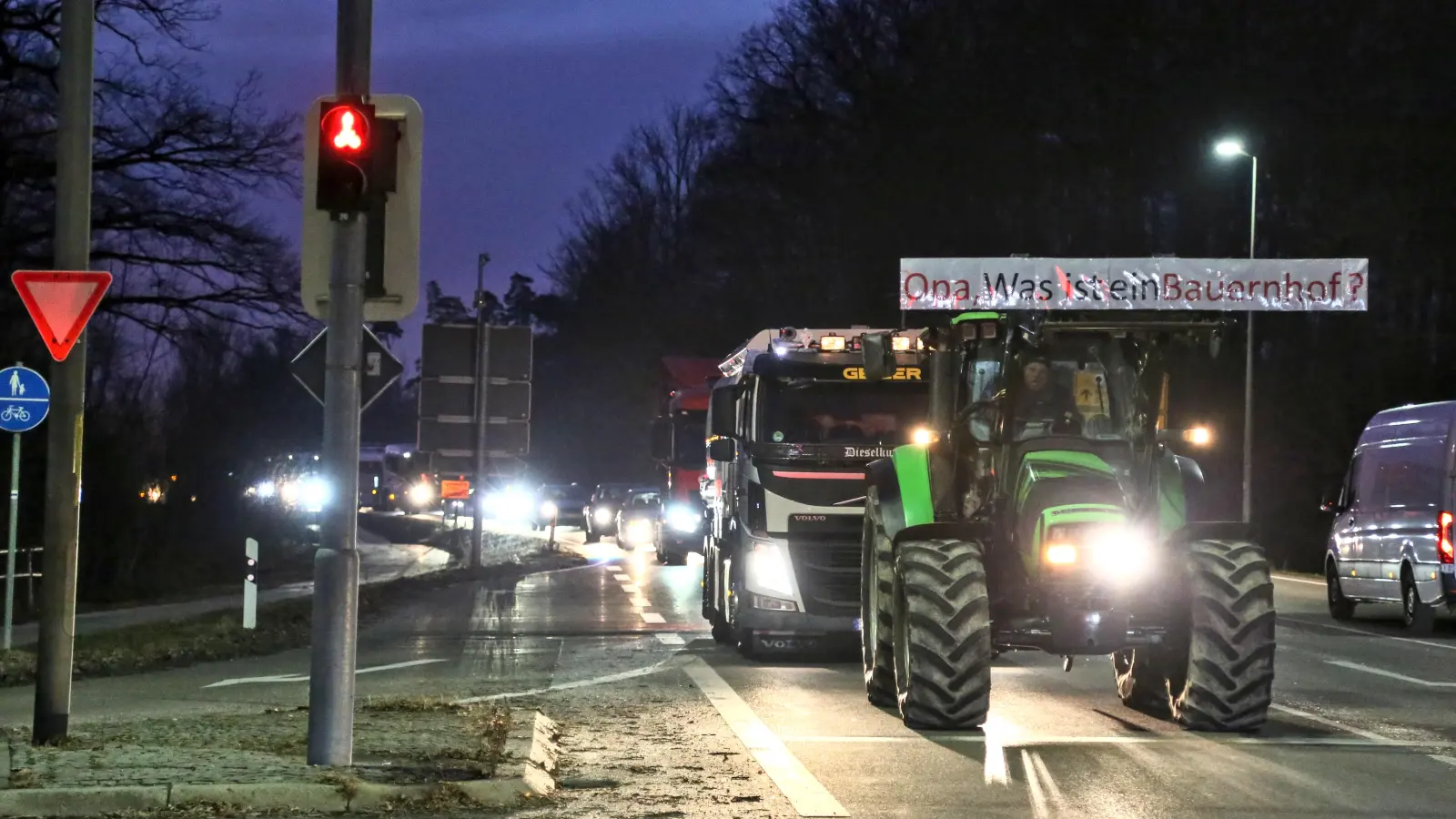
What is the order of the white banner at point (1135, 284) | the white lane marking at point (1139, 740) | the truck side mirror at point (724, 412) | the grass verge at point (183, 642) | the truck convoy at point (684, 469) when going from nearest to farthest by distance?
the white lane marking at point (1139, 740)
the grass verge at point (183, 642)
the truck side mirror at point (724, 412)
the white banner at point (1135, 284)
the truck convoy at point (684, 469)

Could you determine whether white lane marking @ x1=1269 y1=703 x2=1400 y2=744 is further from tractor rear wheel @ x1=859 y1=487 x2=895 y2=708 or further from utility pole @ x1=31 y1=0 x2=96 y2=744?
utility pole @ x1=31 y1=0 x2=96 y2=744

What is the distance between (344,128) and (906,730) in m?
5.33

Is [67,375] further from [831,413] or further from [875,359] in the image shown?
[831,413]

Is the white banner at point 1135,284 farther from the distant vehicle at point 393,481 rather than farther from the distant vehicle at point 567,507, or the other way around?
the distant vehicle at point 393,481

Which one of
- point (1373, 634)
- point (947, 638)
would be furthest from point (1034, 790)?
point (1373, 634)

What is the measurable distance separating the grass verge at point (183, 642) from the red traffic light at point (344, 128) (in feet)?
25.8

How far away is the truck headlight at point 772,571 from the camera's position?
16.8m

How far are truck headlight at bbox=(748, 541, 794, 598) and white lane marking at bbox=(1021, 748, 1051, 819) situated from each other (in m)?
5.99

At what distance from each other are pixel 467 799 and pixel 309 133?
3.48 m

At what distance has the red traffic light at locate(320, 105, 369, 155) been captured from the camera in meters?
9.38

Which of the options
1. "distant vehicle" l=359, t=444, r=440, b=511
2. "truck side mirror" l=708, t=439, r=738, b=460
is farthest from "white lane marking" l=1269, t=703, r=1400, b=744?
"distant vehicle" l=359, t=444, r=440, b=511

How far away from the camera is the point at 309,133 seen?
9555mm

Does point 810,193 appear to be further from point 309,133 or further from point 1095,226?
point 309,133

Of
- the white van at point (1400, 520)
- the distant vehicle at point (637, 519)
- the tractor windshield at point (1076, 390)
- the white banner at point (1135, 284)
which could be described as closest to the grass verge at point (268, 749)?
the tractor windshield at point (1076, 390)
